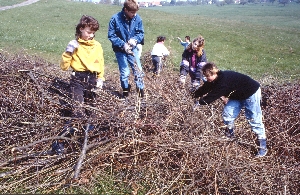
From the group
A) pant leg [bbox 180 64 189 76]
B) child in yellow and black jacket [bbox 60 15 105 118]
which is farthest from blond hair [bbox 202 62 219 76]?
pant leg [bbox 180 64 189 76]

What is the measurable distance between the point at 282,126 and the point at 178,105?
1.67 metres

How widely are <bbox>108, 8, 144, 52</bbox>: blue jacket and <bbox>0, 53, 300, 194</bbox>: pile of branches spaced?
3.58 feet

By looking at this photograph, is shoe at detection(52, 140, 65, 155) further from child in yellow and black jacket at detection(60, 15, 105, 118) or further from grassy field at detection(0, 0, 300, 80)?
grassy field at detection(0, 0, 300, 80)

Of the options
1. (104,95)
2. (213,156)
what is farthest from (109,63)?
(213,156)

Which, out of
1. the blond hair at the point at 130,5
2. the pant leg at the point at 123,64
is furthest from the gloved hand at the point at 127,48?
the blond hair at the point at 130,5

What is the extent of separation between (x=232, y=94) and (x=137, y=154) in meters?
1.47

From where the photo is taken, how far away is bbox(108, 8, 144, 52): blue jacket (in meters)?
4.61

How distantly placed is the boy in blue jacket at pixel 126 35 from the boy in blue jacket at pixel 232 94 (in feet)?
4.23

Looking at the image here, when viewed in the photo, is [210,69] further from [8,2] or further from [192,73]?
[8,2]

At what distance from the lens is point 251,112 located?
12.2 feet

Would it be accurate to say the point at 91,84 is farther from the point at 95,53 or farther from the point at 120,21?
the point at 120,21

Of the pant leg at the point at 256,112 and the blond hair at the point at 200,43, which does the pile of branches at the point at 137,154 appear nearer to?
the pant leg at the point at 256,112

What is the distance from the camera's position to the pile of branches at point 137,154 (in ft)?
9.44

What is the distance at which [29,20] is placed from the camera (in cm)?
2533
